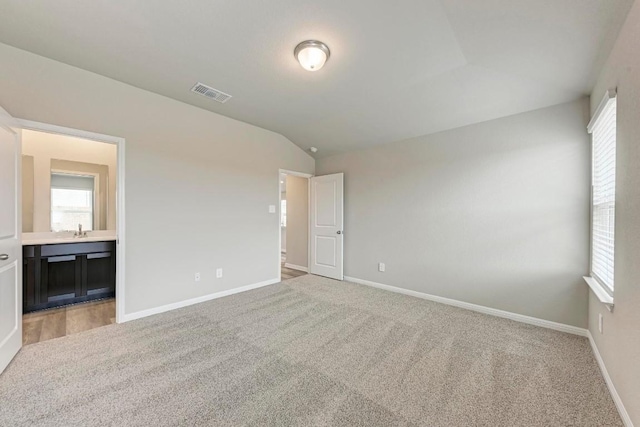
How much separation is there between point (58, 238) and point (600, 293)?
622 cm

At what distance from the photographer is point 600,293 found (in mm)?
2021

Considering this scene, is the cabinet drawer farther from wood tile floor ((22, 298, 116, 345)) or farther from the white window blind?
the white window blind

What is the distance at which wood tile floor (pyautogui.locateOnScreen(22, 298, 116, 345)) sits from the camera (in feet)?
8.53

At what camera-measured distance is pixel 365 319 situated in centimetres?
294

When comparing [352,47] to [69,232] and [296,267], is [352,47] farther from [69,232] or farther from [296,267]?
[69,232]

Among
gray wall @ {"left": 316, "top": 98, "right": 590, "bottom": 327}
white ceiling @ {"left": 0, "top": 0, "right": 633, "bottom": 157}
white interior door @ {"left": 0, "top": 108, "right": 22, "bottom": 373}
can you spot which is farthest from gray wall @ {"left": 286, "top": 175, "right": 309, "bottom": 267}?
white interior door @ {"left": 0, "top": 108, "right": 22, "bottom": 373}

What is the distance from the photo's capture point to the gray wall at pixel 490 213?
2658 millimetres

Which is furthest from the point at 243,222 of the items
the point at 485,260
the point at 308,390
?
the point at 485,260

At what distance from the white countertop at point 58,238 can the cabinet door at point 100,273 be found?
237mm

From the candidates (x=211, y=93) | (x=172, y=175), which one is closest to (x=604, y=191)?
(x=211, y=93)

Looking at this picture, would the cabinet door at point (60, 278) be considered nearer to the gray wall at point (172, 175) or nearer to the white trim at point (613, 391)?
the gray wall at point (172, 175)

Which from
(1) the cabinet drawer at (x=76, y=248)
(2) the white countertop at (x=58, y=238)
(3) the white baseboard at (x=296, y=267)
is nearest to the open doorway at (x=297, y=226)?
(3) the white baseboard at (x=296, y=267)

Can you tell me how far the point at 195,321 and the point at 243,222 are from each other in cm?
160

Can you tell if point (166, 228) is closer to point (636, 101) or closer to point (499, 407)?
point (499, 407)
